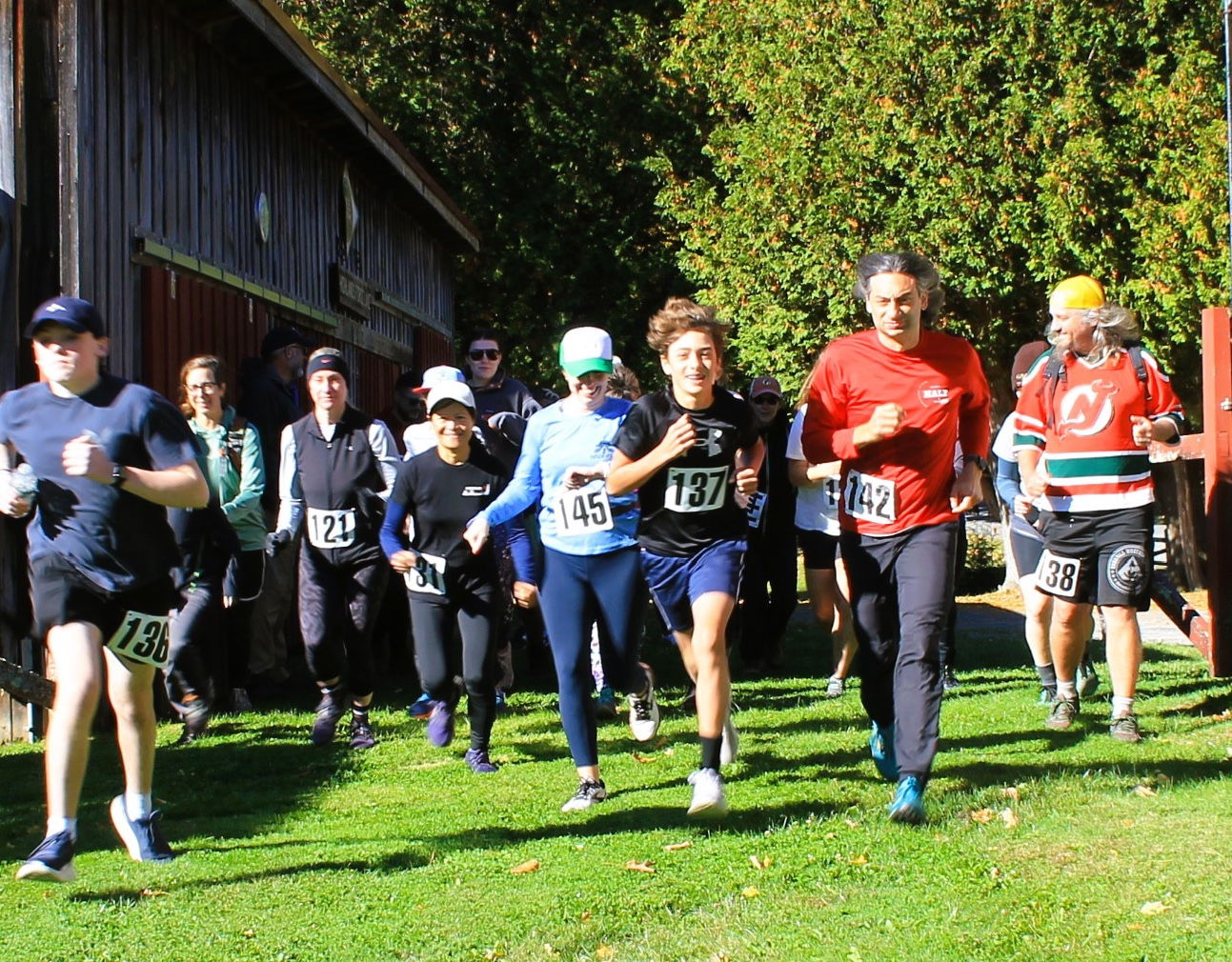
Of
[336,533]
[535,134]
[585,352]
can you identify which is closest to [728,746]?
[585,352]

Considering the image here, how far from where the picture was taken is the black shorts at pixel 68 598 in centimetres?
575

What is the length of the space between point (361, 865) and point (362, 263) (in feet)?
38.3

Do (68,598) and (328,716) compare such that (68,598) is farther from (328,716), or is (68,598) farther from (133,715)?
(328,716)

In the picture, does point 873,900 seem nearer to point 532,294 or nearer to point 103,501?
point 103,501

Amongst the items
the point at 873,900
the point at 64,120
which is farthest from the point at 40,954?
the point at 64,120

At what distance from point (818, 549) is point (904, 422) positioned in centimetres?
437

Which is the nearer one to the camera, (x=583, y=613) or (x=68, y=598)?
(x=68, y=598)

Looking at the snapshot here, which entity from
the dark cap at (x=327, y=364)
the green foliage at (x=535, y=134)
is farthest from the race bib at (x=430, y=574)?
A: the green foliage at (x=535, y=134)

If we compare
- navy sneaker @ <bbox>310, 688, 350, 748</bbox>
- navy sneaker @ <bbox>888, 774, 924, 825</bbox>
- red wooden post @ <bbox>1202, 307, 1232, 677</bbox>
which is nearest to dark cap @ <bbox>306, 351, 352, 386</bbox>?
navy sneaker @ <bbox>310, 688, 350, 748</bbox>

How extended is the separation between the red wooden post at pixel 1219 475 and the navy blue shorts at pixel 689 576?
142 inches

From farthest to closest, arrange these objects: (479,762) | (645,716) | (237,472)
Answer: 1. (237,472)
2. (645,716)
3. (479,762)

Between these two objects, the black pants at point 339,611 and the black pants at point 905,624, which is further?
the black pants at point 339,611

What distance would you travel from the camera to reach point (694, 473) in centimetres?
673

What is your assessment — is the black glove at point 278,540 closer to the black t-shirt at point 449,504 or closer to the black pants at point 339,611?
the black pants at point 339,611
